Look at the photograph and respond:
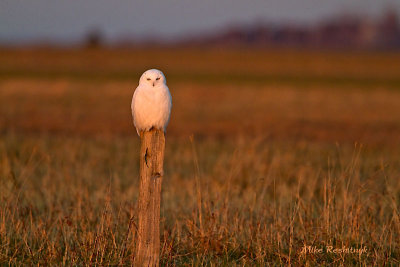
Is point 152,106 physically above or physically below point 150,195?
above

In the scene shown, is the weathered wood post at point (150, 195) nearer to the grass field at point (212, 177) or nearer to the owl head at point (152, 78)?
the grass field at point (212, 177)

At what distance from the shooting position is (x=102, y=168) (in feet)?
37.6

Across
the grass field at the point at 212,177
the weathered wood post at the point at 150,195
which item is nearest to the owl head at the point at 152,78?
the weathered wood post at the point at 150,195

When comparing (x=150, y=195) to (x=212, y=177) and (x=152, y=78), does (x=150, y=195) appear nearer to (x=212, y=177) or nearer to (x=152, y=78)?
(x=152, y=78)

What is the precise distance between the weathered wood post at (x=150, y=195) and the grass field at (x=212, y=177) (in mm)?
284

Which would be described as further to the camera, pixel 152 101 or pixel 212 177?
pixel 212 177

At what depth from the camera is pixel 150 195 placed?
4.75 meters

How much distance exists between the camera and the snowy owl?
477cm

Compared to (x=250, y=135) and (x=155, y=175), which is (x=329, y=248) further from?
(x=250, y=135)

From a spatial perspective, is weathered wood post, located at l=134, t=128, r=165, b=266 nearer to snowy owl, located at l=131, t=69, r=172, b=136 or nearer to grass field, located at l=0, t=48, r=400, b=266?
snowy owl, located at l=131, t=69, r=172, b=136

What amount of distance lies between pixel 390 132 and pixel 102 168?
11.6m

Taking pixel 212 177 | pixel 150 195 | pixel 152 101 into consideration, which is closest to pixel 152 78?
pixel 152 101

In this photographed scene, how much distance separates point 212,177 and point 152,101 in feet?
19.9

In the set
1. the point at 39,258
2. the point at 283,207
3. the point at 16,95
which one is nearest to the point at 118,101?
the point at 16,95
